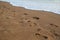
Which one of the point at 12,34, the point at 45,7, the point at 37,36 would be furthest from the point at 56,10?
the point at 12,34

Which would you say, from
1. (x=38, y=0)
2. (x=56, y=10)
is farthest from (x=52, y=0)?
(x=56, y=10)

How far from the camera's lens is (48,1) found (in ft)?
9.59

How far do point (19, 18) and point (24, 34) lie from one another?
49 centimetres

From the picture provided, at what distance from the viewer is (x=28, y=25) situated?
1.95 meters

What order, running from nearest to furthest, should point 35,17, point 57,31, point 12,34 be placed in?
point 12,34 → point 57,31 → point 35,17

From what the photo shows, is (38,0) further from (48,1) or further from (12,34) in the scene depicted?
(12,34)

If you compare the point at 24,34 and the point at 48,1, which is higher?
the point at 48,1

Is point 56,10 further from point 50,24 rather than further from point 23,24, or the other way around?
point 23,24

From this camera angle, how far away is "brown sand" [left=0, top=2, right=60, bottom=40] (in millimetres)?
1705

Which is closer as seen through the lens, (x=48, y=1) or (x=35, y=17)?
(x=35, y=17)

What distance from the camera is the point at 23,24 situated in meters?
1.96

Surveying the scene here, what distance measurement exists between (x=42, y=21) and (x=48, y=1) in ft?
3.09

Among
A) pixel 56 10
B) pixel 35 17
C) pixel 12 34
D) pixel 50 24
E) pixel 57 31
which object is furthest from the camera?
pixel 56 10

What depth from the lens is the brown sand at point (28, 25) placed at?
1.71m
